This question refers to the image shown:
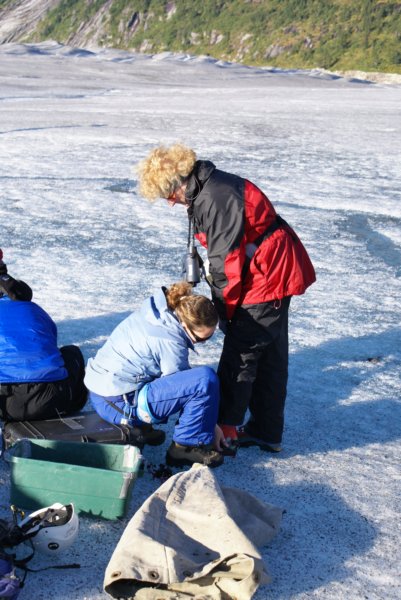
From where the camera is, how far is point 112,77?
3331cm

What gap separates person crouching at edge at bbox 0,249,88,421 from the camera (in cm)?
391

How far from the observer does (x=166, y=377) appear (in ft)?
12.5

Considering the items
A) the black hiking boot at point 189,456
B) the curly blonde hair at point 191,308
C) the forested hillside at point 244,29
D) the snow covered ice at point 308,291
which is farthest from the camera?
the forested hillside at point 244,29

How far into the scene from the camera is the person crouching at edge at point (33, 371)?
12.8ft

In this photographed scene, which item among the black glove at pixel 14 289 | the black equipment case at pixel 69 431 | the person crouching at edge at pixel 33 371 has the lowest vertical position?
the black equipment case at pixel 69 431

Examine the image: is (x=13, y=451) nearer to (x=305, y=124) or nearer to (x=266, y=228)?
(x=266, y=228)

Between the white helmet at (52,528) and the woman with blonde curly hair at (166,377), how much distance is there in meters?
0.78

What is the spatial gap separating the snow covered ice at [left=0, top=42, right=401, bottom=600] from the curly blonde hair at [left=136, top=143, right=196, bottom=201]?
1.29 meters

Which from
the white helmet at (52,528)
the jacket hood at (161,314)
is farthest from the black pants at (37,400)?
the white helmet at (52,528)

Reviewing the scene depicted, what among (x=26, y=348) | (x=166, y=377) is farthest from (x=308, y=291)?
(x=26, y=348)

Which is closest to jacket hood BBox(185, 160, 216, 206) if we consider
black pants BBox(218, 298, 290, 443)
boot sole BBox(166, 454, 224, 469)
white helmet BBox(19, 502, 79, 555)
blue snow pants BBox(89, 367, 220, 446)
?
black pants BBox(218, 298, 290, 443)

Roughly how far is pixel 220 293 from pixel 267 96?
2370cm

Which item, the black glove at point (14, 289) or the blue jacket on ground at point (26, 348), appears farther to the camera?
the black glove at point (14, 289)

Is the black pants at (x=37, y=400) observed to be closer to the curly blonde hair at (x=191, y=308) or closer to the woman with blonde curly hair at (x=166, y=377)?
the woman with blonde curly hair at (x=166, y=377)
